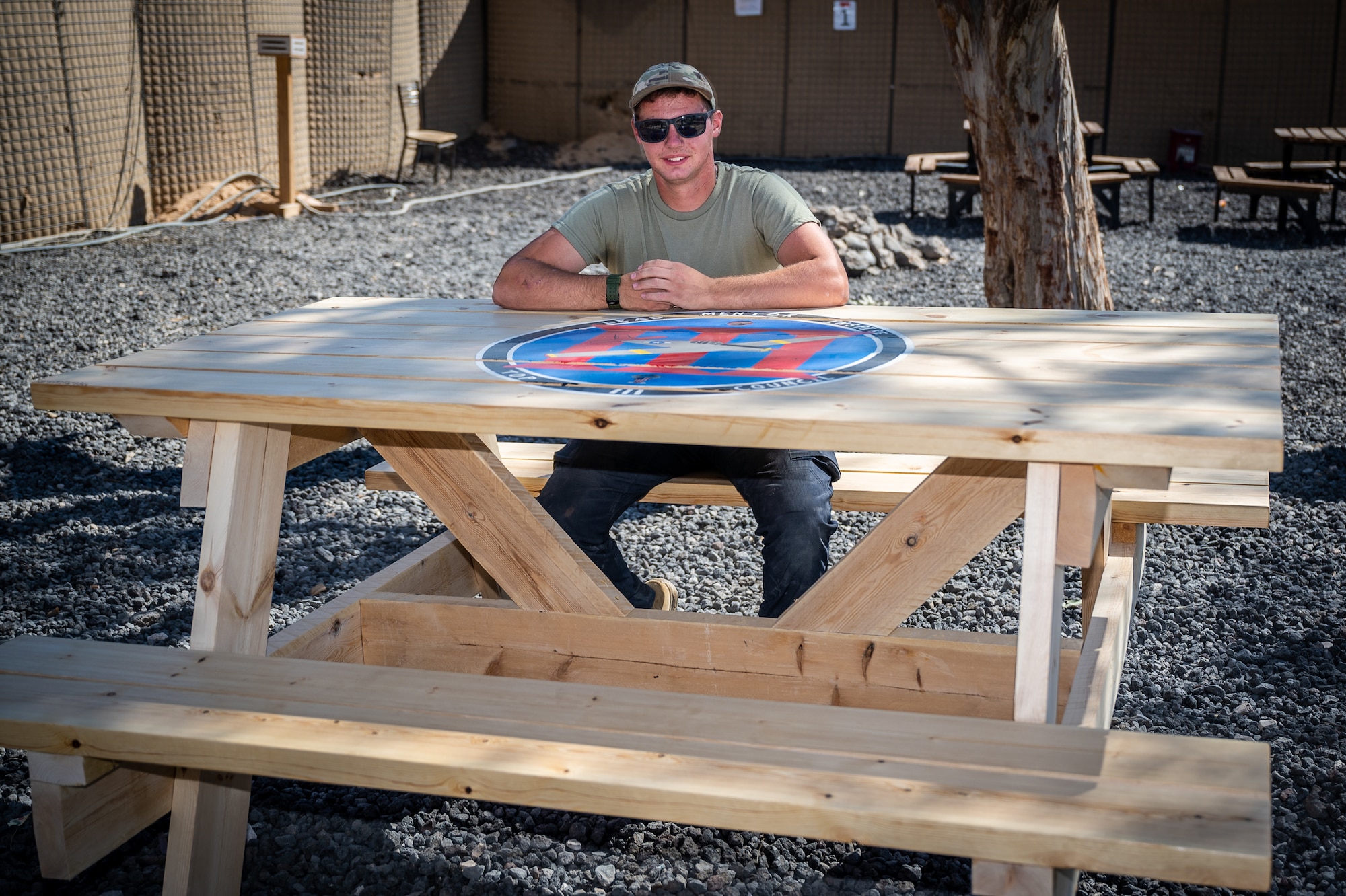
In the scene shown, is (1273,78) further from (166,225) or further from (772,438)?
(772,438)

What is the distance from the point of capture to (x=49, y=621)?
10.6 feet

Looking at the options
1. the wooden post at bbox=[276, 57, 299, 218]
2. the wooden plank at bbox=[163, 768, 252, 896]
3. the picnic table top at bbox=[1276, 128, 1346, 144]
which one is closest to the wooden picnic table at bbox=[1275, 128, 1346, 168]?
the picnic table top at bbox=[1276, 128, 1346, 144]

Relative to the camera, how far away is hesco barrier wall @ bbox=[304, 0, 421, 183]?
12047 millimetres

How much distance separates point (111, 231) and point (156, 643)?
723cm

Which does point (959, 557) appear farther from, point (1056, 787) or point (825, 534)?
point (1056, 787)

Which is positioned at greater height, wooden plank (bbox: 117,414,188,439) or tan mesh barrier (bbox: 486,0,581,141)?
tan mesh barrier (bbox: 486,0,581,141)

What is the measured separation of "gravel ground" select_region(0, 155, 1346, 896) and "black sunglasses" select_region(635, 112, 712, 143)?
1.37m

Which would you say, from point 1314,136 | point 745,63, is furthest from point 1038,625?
point 745,63

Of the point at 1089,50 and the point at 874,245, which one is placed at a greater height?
the point at 1089,50

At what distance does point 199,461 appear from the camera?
87.0 inches

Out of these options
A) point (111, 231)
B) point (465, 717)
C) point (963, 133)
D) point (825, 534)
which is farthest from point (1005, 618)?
point (963, 133)

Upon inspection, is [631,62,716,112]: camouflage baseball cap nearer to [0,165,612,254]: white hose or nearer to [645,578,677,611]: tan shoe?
[645,578,677,611]: tan shoe

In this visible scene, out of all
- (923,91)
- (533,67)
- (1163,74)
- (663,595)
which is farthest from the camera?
(533,67)

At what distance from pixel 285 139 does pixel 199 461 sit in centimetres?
852
